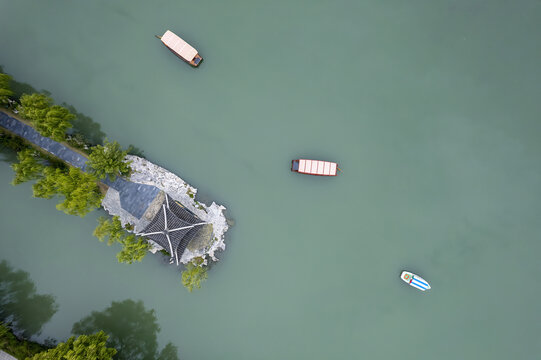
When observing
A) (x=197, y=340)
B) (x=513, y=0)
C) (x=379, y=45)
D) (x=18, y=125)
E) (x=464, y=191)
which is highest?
(x=513, y=0)

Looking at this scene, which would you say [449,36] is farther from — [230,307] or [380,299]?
[230,307]

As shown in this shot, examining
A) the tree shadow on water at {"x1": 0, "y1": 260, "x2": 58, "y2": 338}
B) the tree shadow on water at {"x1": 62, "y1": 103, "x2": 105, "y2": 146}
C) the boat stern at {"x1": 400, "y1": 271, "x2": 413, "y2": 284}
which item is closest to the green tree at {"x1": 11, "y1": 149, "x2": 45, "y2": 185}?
the tree shadow on water at {"x1": 62, "y1": 103, "x2": 105, "y2": 146}

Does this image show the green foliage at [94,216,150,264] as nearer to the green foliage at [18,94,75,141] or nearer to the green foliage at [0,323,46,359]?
the green foliage at [18,94,75,141]

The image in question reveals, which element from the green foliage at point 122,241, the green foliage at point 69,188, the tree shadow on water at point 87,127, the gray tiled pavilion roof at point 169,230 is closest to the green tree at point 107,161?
the green foliage at point 69,188

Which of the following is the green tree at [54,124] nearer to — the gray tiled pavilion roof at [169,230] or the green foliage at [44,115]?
the green foliage at [44,115]

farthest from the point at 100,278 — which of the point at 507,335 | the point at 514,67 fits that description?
the point at 514,67

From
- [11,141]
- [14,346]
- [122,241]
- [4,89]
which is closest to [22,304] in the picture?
[14,346]
